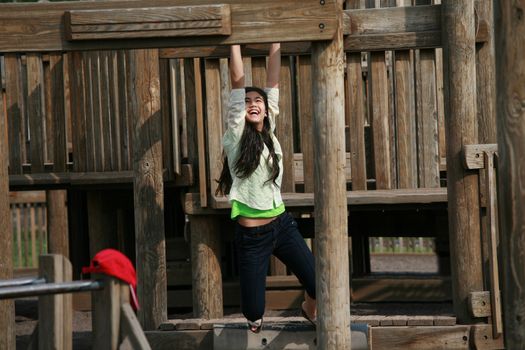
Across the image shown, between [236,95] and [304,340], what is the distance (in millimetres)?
1498

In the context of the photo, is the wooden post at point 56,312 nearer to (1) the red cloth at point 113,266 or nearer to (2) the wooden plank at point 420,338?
(1) the red cloth at point 113,266

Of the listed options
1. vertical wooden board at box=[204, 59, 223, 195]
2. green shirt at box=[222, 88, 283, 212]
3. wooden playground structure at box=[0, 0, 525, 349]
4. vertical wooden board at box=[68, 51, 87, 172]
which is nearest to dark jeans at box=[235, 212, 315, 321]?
green shirt at box=[222, 88, 283, 212]

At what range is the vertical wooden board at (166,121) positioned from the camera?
10.4m

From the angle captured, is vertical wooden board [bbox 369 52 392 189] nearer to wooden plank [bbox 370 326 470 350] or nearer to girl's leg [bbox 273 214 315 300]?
wooden plank [bbox 370 326 470 350]

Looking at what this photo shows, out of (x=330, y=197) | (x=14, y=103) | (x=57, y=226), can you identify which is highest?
(x=14, y=103)

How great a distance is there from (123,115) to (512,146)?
5.29 m

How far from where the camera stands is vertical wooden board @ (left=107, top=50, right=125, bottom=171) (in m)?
11.2

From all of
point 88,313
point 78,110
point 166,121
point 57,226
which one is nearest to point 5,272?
point 166,121

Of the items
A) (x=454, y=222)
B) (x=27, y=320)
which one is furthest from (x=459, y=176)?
(x=27, y=320)

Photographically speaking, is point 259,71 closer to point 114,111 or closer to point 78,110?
point 114,111

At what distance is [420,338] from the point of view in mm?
8273

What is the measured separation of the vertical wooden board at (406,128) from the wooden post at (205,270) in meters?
1.42

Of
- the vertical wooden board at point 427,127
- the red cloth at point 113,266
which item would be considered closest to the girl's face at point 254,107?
the vertical wooden board at point 427,127

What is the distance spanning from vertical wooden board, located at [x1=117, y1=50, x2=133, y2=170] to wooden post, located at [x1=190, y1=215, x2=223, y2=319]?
172cm
